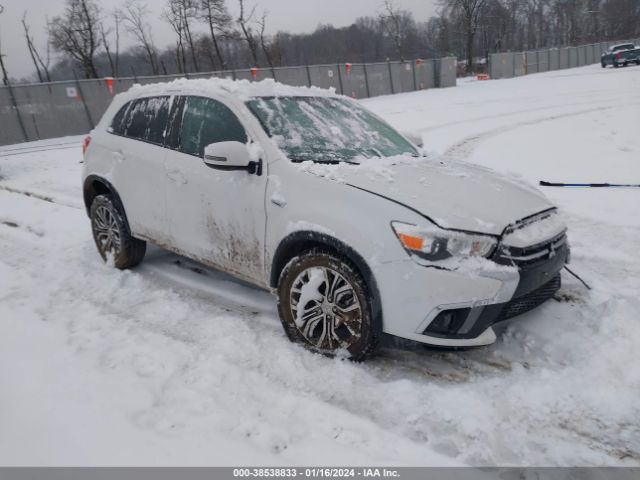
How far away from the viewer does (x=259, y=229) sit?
10.4 ft

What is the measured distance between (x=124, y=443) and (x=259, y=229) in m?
1.52

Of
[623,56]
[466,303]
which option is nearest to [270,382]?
[466,303]

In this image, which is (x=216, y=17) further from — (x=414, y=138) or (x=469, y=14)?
(x=414, y=138)

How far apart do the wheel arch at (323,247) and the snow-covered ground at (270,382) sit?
455 millimetres

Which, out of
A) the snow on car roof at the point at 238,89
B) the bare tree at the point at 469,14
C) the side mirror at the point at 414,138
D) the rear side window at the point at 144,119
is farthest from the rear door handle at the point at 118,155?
the bare tree at the point at 469,14

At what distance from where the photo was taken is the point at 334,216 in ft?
8.97

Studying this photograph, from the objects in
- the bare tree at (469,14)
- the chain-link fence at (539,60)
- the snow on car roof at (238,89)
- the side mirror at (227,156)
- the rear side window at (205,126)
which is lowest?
the side mirror at (227,156)

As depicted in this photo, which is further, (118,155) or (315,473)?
(118,155)

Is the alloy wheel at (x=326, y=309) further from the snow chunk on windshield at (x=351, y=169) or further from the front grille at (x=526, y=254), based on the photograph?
the front grille at (x=526, y=254)

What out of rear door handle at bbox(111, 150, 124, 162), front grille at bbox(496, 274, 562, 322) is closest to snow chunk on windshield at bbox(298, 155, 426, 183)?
front grille at bbox(496, 274, 562, 322)

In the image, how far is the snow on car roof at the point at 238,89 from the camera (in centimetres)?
353

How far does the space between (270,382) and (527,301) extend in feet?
5.32

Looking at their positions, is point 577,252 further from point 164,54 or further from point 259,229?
point 164,54

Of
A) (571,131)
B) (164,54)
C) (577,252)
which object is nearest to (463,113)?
(571,131)
